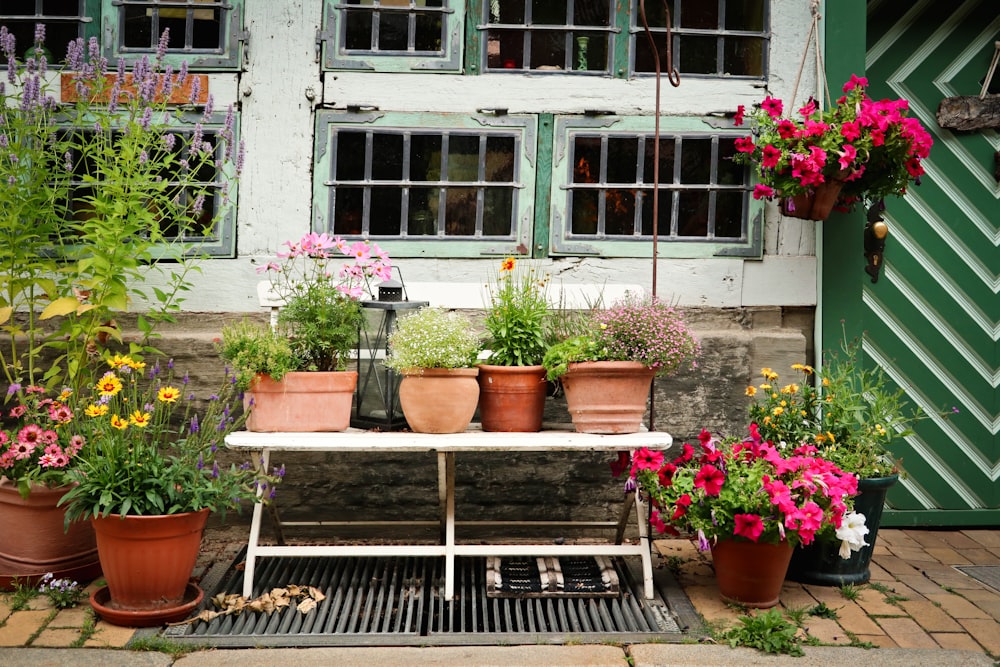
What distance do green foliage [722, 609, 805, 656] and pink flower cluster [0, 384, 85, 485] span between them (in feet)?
8.57

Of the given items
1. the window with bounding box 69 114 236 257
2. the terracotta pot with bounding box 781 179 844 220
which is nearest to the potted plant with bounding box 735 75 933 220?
the terracotta pot with bounding box 781 179 844 220

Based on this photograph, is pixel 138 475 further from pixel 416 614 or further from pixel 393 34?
pixel 393 34

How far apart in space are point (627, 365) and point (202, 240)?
2.26m

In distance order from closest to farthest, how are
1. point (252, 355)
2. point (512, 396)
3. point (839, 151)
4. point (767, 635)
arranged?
point (767, 635) < point (252, 355) < point (512, 396) < point (839, 151)

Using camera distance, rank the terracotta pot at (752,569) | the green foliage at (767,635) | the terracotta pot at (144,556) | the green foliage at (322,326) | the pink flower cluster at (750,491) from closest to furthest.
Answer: the green foliage at (767,635), the terracotta pot at (144,556), the pink flower cluster at (750,491), the terracotta pot at (752,569), the green foliage at (322,326)

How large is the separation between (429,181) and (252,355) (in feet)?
4.75

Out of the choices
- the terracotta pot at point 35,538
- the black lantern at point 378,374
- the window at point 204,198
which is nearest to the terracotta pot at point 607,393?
the black lantern at point 378,374

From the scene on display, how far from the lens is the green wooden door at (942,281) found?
4801 mm

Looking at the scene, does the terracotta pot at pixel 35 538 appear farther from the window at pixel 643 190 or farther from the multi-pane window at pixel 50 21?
the window at pixel 643 190

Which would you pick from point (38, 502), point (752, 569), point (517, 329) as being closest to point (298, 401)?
point (517, 329)

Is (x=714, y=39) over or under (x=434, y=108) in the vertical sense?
over

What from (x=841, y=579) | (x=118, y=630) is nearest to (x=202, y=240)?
(x=118, y=630)

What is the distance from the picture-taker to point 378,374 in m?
3.90

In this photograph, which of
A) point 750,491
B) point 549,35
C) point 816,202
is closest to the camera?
point 750,491
